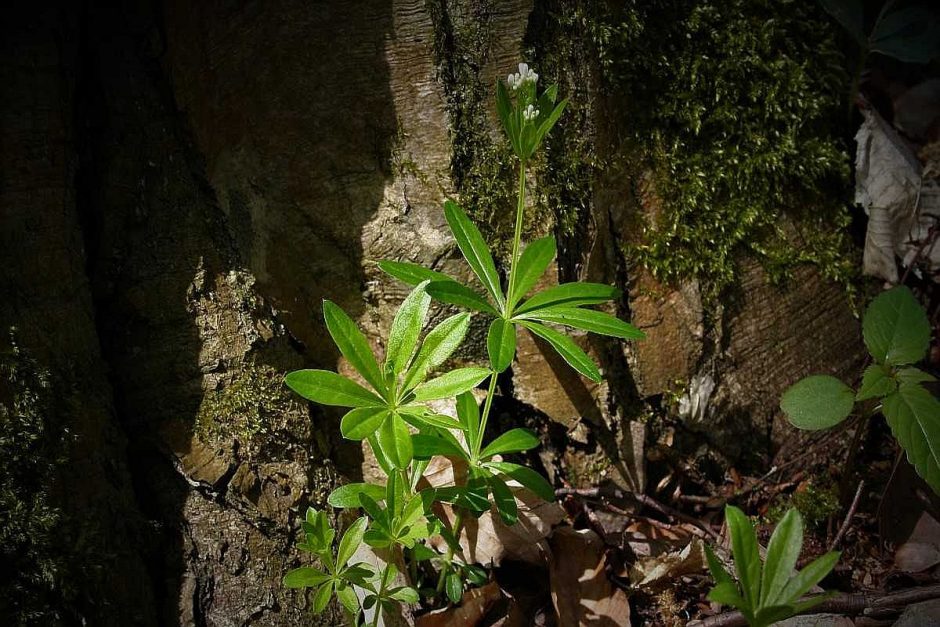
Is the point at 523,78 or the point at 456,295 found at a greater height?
the point at 523,78

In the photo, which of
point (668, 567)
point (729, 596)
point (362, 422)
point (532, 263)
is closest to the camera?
point (729, 596)

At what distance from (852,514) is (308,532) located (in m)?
1.66

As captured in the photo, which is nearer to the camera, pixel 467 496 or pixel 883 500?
pixel 467 496

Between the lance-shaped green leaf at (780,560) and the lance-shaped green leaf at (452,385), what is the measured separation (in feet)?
2.45

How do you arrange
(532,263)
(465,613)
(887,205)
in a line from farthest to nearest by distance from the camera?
(887,205) < (465,613) < (532,263)

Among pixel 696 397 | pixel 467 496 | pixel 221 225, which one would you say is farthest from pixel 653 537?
pixel 221 225

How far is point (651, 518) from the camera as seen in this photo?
2.18 metres

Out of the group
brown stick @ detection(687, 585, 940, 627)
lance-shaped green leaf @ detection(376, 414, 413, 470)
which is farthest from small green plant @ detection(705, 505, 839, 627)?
lance-shaped green leaf @ detection(376, 414, 413, 470)

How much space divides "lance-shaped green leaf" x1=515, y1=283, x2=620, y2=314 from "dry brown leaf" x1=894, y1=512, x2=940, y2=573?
1.28m

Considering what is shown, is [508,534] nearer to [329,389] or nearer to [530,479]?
[530,479]

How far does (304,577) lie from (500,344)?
74cm

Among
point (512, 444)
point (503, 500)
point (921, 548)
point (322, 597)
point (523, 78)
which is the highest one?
point (523, 78)

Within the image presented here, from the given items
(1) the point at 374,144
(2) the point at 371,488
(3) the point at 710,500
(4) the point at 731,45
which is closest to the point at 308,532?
(2) the point at 371,488

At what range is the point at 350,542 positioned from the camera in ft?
5.55
